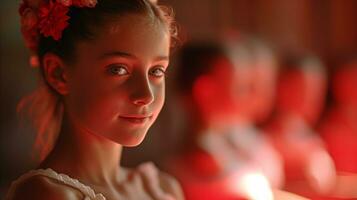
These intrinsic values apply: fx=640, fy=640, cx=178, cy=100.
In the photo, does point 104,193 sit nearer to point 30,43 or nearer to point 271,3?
point 30,43

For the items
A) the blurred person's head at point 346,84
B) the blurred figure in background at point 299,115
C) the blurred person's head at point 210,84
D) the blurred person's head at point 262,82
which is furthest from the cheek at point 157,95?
the blurred person's head at point 346,84

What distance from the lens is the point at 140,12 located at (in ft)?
1.91

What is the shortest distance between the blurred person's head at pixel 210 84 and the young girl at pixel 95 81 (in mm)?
402

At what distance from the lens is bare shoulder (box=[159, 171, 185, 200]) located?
70cm

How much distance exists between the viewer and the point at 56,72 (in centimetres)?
60

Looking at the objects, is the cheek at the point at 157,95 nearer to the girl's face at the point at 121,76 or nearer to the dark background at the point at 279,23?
the girl's face at the point at 121,76

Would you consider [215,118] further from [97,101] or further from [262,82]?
[97,101]

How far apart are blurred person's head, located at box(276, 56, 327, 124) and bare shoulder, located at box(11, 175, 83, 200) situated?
94 centimetres

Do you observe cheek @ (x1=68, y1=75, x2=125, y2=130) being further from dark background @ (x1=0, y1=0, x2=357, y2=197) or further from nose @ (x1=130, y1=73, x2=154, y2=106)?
dark background @ (x1=0, y1=0, x2=357, y2=197)

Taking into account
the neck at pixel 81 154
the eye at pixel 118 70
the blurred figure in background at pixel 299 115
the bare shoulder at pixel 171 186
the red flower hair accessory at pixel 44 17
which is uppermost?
the red flower hair accessory at pixel 44 17

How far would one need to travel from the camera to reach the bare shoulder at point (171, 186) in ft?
2.29

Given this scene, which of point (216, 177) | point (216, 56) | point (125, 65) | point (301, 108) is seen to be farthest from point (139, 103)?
point (301, 108)

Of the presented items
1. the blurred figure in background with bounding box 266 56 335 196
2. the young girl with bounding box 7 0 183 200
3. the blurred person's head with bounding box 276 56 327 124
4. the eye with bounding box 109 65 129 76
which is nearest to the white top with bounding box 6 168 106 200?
the young girl with bounding box 7 0 183 200

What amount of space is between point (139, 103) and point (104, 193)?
0.10m
